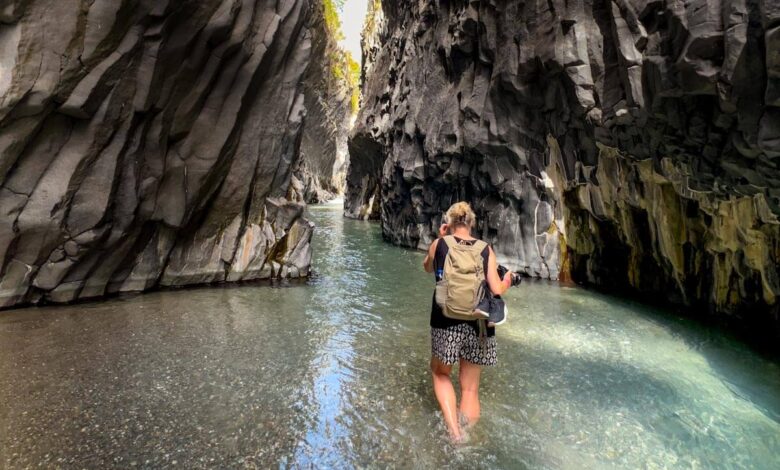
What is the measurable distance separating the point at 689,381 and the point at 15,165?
11.0 m

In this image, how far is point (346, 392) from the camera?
5230 millimetres

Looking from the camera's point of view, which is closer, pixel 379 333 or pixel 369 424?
pixel 369 424

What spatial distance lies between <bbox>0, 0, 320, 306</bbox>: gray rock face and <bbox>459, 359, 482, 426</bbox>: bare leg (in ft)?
25.3

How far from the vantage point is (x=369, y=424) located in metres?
4.50

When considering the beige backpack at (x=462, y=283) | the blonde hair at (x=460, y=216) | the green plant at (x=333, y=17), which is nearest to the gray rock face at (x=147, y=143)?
the blonde hair at (x=460, y=216)

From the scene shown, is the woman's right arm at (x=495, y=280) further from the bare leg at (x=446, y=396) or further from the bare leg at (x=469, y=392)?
the bare leg at (x=446, y=396)

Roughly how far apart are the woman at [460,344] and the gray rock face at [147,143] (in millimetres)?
7189

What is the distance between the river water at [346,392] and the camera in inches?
156

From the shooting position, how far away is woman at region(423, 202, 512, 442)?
4227 millimetres

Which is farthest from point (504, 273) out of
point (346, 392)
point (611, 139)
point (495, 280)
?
point (611, 139)

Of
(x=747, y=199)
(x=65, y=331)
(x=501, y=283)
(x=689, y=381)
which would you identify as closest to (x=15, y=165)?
(x=65, y=331)

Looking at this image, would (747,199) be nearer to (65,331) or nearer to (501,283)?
(501,283)

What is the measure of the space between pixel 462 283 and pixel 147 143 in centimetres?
805

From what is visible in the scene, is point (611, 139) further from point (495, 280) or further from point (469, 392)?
point (469, 392)
